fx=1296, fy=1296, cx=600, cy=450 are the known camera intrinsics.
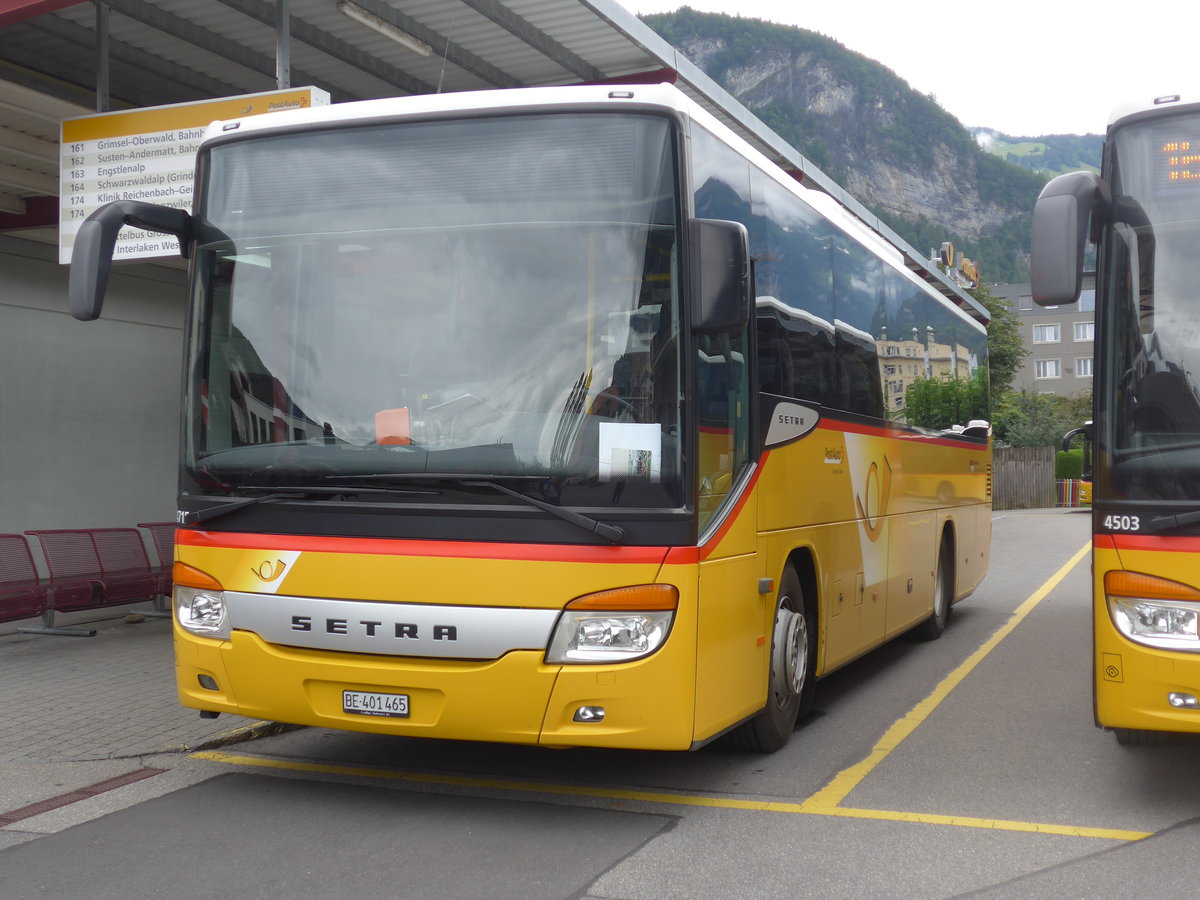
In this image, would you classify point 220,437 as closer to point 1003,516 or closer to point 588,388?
point 588,388

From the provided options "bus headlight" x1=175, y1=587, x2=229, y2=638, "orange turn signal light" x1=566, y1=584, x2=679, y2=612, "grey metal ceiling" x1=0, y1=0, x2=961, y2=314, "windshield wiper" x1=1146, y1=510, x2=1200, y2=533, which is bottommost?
"bus headlight" x1=175, y1=587, x2=229, y2=638

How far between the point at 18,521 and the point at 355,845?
8.56m

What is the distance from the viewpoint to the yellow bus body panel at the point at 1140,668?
5.38 metres

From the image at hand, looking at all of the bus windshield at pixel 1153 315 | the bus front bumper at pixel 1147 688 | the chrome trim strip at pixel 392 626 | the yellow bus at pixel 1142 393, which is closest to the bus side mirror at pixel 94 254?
the chrome trim strip at pixel 392 626

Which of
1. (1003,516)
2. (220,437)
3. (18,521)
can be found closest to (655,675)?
(220,437)

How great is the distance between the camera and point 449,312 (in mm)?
5598

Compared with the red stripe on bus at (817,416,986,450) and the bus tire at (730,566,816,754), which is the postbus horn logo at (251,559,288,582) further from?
the red stripe on bus at (817,416,986,450)

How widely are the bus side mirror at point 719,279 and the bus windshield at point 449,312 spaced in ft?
0.42

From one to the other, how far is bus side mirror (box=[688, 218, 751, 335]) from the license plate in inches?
79.7

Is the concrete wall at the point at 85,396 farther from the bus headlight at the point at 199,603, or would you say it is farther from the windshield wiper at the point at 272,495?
the windshield wiper at the point at 272,495

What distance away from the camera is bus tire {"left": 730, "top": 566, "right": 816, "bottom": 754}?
675 cm

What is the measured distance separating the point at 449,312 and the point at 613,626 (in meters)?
1.52

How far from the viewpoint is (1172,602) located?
17.8 feet

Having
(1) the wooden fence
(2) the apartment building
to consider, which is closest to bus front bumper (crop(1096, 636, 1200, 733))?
(1) the wooden fence
